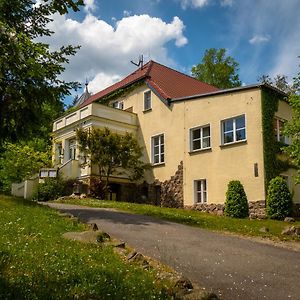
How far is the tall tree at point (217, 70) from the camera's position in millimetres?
47594

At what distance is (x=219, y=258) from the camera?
10242 millimetres

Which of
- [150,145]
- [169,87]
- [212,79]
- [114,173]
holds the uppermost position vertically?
[212,79]

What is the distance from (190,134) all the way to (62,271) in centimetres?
2030

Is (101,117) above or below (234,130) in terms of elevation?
above

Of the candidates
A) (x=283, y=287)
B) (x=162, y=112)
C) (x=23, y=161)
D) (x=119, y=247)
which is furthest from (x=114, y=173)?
(x=283, y=287)

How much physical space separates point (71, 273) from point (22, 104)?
10957 millimetres

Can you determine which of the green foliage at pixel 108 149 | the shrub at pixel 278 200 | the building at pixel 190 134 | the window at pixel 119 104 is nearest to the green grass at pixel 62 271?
the shrub at pixel 278 200

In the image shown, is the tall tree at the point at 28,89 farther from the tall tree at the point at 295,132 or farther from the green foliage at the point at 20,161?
the green foliage at the point at 20,161

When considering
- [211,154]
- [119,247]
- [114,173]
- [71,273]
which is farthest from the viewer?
[114,173]

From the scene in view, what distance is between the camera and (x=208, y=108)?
2567 centimetres

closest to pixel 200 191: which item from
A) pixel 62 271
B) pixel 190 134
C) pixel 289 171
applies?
pixel 190 134

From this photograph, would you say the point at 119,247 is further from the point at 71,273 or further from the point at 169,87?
the point at 169,87

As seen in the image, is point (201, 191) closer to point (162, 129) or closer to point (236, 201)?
point (236, 201)

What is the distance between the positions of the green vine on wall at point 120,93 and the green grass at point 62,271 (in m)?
22.4
